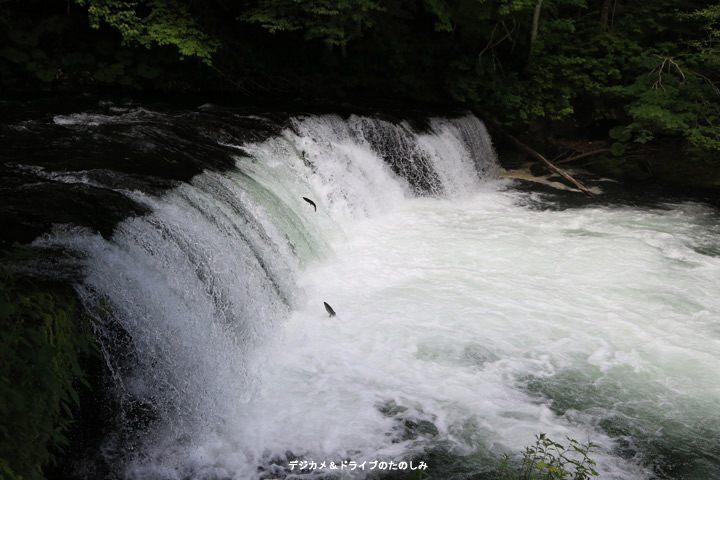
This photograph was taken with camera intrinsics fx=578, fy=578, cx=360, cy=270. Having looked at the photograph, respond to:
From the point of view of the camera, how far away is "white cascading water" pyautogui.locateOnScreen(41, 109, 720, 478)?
3.41 m

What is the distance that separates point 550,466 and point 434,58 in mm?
8660

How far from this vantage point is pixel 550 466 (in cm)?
277

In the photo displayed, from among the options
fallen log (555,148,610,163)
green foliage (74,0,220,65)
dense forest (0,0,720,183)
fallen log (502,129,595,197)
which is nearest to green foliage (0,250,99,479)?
green foliage (74,0,220,65)

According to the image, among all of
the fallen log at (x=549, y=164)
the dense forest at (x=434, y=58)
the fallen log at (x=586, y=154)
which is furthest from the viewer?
the fallen log at (x=586, y=154)

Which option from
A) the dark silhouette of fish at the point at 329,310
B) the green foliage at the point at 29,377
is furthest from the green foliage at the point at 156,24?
the green foliage at the point at 29,377

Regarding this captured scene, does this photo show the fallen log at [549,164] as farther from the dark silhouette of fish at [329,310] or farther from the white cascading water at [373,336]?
the dark silhouette of fish at [329,310]

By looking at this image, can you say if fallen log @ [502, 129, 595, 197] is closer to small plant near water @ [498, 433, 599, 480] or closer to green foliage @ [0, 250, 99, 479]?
small plant near water @ [498, 433, 599, 480]

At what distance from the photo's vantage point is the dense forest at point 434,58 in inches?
313

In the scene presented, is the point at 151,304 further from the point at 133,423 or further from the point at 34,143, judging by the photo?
the point at 34,143

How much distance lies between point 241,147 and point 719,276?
5.13 meters

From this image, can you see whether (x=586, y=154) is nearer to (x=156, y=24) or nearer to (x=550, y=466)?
(x=156, y=24)

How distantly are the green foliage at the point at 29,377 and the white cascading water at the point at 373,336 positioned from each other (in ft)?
1.52

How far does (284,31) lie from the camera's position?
9.23m

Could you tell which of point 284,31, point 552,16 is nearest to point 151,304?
point 284,31
